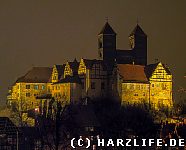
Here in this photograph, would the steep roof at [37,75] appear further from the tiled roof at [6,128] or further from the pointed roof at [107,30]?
the tiled roof at [6,128]

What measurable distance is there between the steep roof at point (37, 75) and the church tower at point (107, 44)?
354 inches

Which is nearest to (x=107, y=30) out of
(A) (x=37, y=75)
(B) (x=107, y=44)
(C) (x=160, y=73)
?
(B) (x=107, y=44)

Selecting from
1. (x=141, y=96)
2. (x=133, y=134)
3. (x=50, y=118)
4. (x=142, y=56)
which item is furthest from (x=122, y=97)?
(x=133, y=134)

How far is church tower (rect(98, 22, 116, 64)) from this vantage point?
91250mm

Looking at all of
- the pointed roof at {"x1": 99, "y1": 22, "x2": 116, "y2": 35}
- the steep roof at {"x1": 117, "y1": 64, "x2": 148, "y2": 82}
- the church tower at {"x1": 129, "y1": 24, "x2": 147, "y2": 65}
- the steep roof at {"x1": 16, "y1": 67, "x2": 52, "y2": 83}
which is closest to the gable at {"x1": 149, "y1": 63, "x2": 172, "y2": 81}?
the steep roof at {"x1": 117, "y1": 64, "x2": 148, "y2": 82}

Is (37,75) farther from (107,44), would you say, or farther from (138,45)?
(138,45)

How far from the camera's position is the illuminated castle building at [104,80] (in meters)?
A: 81.5

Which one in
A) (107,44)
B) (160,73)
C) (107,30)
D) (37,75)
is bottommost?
(37,75)

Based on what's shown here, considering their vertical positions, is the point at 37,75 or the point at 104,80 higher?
the point at 37,75

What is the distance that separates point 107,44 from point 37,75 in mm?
12242

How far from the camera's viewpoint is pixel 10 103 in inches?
3460

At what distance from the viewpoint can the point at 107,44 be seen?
92.3m

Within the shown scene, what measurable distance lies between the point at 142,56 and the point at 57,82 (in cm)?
1654

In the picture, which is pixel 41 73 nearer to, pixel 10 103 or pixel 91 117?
pixel 10 103
